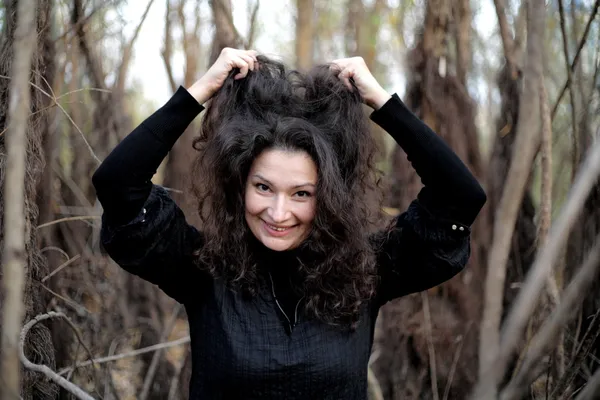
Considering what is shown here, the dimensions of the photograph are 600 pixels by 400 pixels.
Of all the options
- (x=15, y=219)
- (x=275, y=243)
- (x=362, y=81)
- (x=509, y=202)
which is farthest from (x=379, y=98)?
(x=15, y=219)

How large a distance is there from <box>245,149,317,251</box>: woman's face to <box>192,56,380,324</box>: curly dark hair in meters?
0.03

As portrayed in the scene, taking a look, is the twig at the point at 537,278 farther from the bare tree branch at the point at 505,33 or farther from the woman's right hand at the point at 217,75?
the bare tree branch at the point at 505,33

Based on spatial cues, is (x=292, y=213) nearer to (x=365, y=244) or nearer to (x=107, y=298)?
(x=365, y=244)

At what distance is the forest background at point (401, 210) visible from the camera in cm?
99

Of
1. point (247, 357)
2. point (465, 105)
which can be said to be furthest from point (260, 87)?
point (465, 105)

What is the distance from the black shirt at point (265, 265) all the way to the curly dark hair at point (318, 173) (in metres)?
0.06

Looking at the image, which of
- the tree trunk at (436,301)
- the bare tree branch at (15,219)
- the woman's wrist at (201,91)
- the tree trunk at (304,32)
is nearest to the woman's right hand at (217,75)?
the woman's wrist at (201,91)

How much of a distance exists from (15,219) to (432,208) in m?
1.14

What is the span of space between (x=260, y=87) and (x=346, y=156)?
0.32 m

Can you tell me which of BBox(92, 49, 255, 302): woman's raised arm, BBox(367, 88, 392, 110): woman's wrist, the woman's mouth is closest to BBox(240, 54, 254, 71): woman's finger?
BBox(92, 49, 255, 302): woman's raised arm

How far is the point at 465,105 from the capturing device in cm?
351

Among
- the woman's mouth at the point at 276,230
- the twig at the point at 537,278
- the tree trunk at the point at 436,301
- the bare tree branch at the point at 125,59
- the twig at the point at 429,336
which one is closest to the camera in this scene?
the twig at the point at 537,278

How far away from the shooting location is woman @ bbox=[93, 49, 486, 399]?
1689 millimetres

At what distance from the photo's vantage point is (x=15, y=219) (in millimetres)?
975
